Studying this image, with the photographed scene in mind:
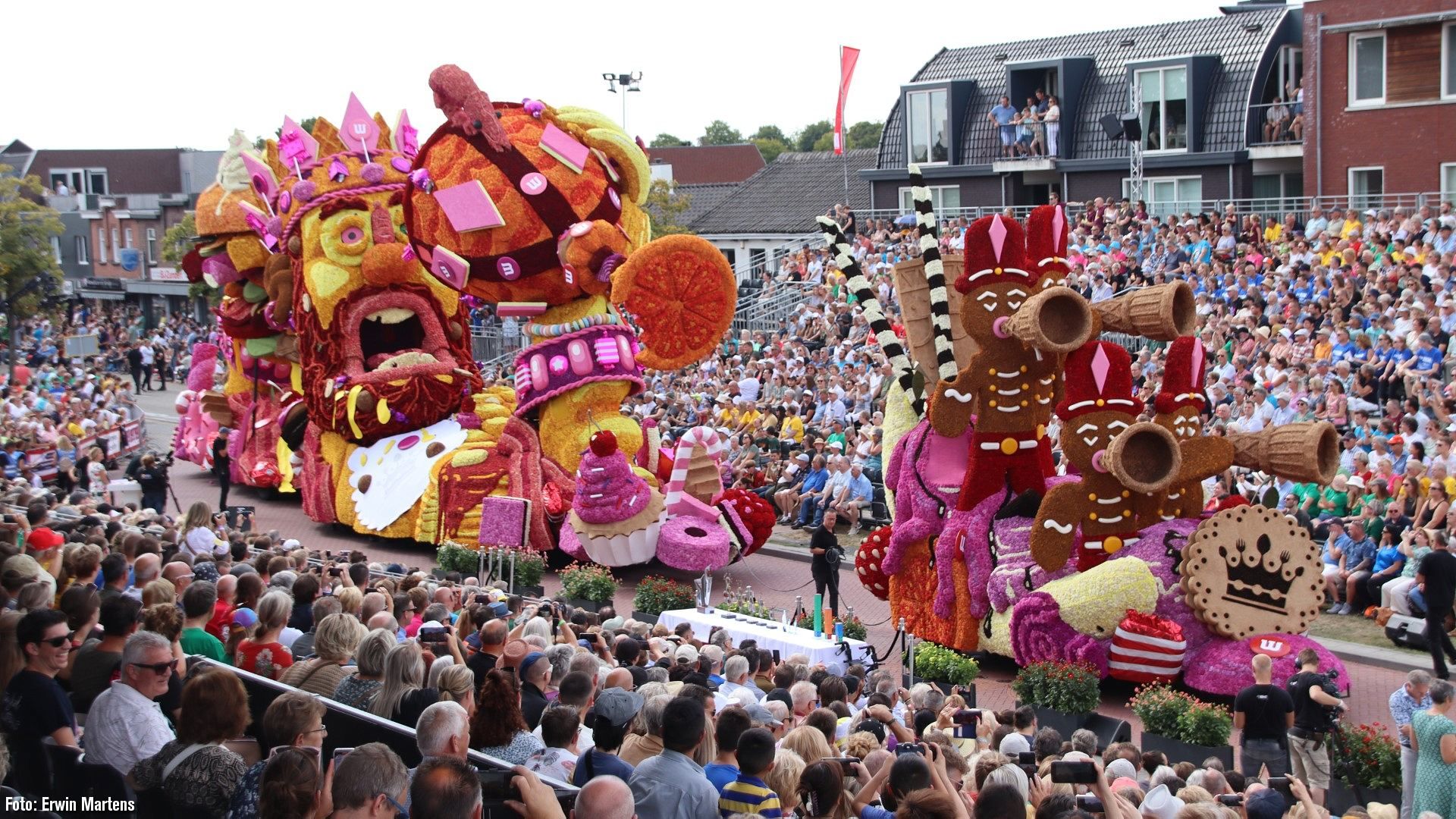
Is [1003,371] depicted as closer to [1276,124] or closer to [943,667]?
[943,667]

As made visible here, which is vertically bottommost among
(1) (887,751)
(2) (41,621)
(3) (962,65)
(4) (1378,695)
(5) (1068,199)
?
(4) (1378,695)

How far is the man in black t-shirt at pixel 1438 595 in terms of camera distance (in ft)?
42.9

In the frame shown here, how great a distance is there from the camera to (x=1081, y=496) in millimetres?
12664

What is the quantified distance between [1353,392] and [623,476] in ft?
25.1

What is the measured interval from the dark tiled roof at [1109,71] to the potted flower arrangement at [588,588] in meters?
15.8

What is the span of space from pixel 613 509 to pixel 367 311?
4.92 meters

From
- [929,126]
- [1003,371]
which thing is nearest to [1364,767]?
[1003,371]

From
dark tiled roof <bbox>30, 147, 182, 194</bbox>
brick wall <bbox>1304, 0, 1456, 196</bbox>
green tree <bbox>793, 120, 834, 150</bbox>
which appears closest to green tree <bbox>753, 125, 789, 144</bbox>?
green tree <bbox>793, 120, 834, 150</bbox>

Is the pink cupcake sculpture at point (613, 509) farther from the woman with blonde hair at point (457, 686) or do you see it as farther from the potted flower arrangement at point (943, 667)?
the woman with blonde hair at point (457, 686)

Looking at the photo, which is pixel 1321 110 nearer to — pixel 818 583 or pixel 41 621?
pixel 818 583

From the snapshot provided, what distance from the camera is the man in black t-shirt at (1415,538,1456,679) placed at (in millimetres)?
13070

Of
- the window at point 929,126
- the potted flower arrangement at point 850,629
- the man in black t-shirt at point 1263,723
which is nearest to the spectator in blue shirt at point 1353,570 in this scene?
the potted flower arrangement at point 850,629

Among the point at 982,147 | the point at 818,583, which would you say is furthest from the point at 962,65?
the point at 818,583

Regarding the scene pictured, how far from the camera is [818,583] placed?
15406 mm
